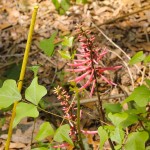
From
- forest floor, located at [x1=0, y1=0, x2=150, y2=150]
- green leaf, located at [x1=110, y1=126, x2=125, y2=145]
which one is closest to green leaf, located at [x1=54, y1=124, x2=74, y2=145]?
green leaf, located at [x1=110, y1=126, x2=125, y2=145]

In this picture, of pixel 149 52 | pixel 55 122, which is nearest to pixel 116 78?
pixel 149 52

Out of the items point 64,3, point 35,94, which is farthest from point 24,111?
point 64,3

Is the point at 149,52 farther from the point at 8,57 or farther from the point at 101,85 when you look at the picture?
Answer: the point at 8,57

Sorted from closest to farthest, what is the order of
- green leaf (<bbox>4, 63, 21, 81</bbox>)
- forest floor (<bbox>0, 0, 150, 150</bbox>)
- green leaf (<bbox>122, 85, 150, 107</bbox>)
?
green leaf (<bbox>122, 85, 150, 107</bbox>)
forest floor (<bbox>0, 0, 150, 150</bbox>)
green leaf (<bbox>4, 63, 21, 81</bbox>)

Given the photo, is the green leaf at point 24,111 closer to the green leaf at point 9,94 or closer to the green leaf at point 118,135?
the green leaf at point 9,94

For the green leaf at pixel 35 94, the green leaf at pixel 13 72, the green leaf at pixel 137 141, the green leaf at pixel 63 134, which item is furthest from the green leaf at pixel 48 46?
the green leaf at pixel 13 72

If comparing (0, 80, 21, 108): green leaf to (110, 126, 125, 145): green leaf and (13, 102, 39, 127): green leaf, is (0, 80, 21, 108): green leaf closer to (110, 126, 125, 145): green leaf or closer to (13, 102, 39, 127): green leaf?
(13, 102, 39, 127): green leaf
